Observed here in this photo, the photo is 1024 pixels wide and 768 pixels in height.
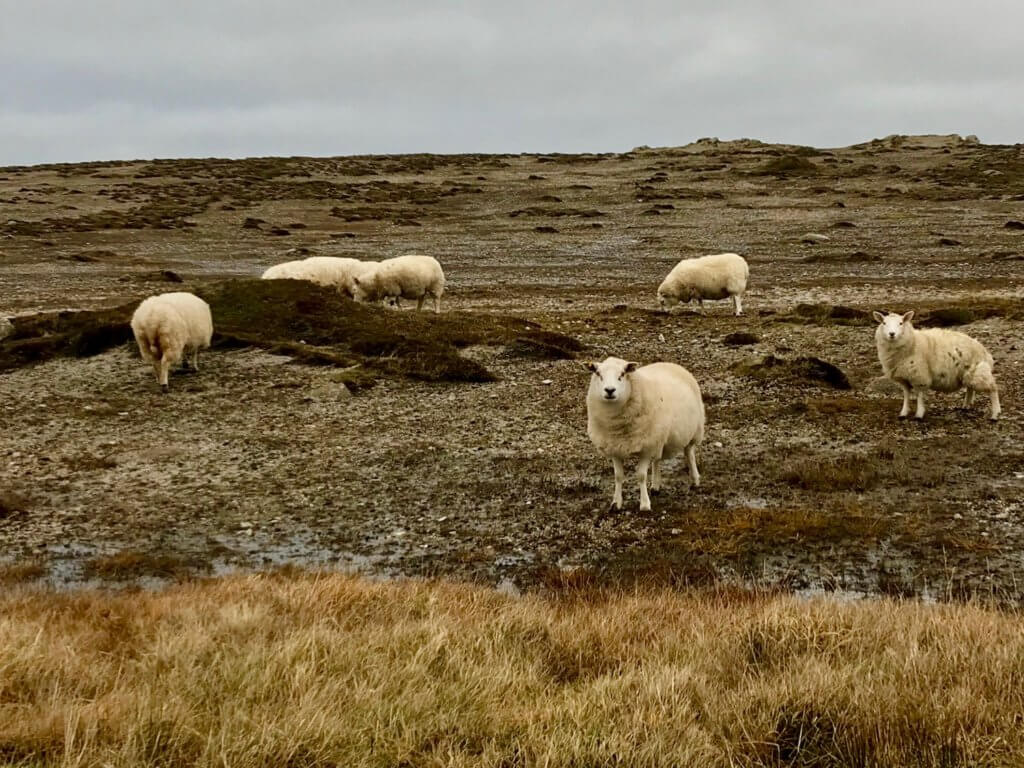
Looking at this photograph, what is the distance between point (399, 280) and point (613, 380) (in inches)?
738

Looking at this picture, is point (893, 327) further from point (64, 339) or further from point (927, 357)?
point (64, 339)

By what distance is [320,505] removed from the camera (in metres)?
11.0

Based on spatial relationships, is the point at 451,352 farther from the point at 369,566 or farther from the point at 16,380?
the point at 369,566

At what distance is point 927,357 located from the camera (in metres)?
13.3

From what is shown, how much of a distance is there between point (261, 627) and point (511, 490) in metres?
5.56

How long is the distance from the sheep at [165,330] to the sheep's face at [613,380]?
375 inches

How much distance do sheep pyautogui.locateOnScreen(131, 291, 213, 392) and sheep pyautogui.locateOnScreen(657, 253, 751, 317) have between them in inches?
541

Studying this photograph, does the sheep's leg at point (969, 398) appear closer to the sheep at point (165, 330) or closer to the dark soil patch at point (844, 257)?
the sheep at point (165, 330)

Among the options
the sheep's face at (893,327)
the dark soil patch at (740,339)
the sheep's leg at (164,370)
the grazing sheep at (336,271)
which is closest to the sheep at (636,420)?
the sheep's face at (893,327)

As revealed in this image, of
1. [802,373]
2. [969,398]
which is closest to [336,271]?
[802,373]

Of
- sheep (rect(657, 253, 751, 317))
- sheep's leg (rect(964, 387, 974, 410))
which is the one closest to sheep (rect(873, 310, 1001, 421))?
sheep's leg (rect(964, 387, 974, 410))

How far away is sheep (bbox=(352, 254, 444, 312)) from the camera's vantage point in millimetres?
27781

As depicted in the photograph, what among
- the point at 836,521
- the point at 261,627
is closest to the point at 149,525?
the point at 261,627

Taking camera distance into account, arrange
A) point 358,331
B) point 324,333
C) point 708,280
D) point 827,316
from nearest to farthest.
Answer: point 358,331 → point 324,333 → point 827,316 → point 708,280
